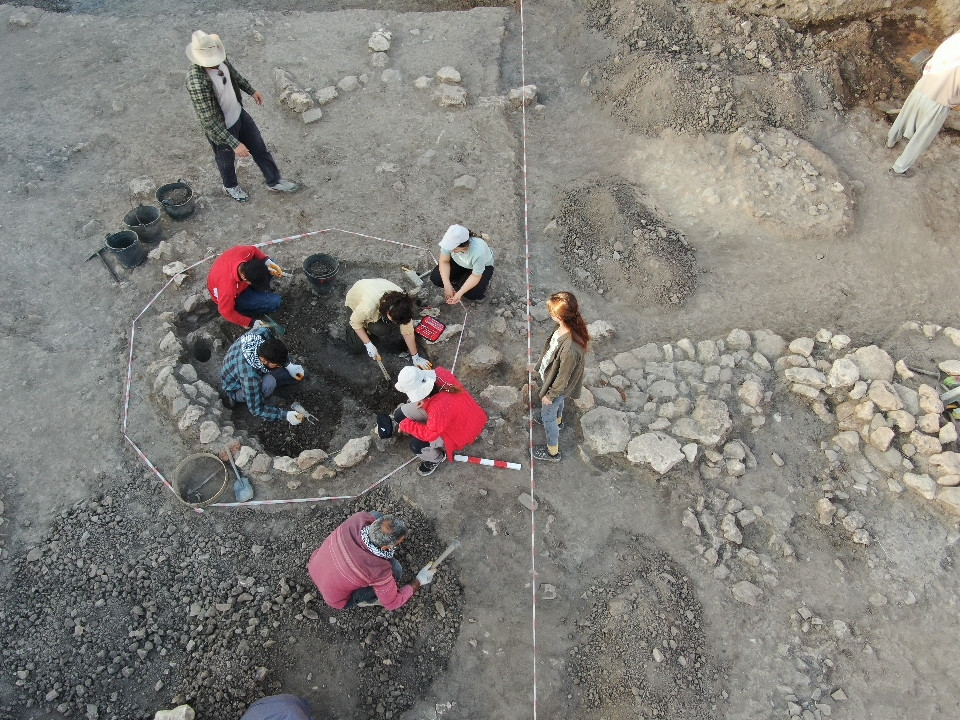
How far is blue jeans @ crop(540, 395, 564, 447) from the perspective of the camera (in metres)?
5.24

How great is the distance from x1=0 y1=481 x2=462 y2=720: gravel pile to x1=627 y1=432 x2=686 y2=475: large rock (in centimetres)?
189

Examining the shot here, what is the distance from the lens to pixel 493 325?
6.46 meters

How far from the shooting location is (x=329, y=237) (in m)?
7.23

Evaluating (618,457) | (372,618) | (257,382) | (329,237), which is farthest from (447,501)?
(329,237)

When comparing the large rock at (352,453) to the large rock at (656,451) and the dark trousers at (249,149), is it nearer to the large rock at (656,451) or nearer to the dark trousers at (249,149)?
the large rock at (656,451)

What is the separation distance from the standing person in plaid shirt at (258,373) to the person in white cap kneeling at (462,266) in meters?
1.69

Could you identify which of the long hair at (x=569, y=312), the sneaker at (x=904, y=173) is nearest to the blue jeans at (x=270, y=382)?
the long hair at (x=569, y=312)

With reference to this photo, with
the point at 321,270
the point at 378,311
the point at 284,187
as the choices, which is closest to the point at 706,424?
the point at 378,311

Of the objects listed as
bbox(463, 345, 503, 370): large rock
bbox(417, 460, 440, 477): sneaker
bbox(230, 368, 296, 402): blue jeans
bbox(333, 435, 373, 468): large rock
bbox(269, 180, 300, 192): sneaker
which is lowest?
bbox(417, 460, 440, 477): sneaker

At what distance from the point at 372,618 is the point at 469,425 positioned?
169 cm

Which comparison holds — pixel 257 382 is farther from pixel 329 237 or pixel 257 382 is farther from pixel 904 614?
pixel 904 614

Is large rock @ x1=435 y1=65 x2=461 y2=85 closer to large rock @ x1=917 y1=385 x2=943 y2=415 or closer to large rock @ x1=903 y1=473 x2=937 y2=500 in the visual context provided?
large rock @ x1=917 y1=385 x2=943 y2=415

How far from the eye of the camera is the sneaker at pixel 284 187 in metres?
7.60

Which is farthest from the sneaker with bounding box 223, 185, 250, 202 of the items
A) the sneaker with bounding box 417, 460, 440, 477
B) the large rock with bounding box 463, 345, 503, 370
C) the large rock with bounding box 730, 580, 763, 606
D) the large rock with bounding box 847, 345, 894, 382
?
the large rock with bounding box 847, 345, 894, 382
